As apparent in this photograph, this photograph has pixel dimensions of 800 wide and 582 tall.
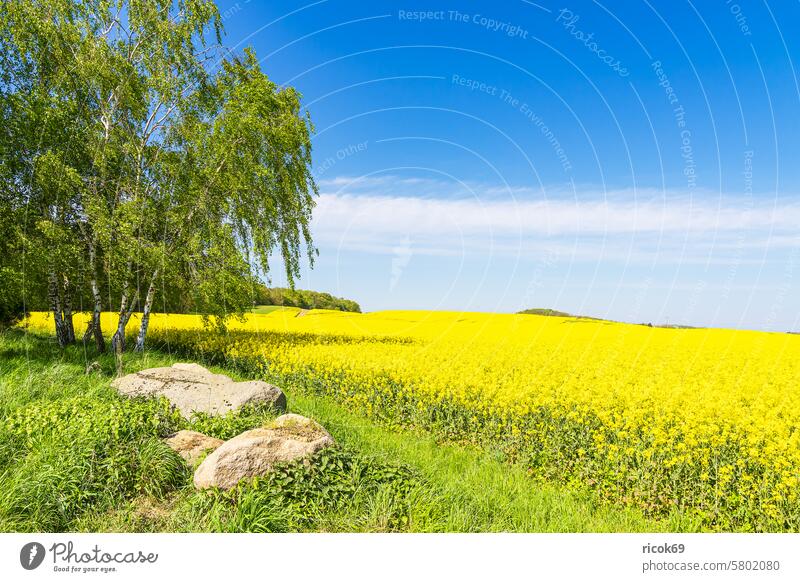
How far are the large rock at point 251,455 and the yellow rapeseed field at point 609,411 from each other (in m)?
4.08

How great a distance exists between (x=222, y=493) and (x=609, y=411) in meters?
6.96

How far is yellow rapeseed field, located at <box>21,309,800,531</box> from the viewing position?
6.43m

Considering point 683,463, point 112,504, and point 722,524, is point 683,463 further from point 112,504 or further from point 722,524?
point 112,504

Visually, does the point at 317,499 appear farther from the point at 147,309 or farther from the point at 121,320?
the point at 147,309

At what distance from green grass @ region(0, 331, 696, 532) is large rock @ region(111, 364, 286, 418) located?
87 cm

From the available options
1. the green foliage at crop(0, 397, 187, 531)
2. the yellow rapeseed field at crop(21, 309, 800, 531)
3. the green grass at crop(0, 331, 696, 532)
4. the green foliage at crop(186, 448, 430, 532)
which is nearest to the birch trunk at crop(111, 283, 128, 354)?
the yellow rapeseed field at crop(21, 309, 800, 531)

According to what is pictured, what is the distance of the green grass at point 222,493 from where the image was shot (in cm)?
491

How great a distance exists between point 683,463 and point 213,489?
6.39 meters

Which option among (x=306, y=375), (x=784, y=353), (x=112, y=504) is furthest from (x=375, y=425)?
(x=784, y=353)

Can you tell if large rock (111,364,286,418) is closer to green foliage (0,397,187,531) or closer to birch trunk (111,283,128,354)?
green foliage (0,397,187,531)
